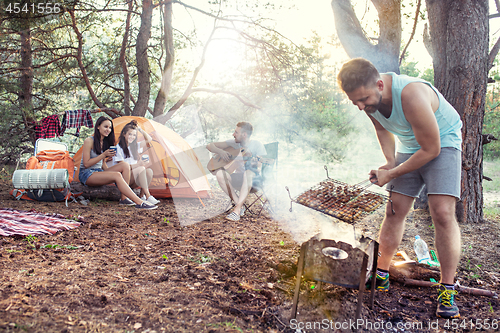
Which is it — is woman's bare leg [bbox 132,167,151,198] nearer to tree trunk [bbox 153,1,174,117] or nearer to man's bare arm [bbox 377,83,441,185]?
tree trunk [bbox 153,1,174,117]

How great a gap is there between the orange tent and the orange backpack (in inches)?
13.5

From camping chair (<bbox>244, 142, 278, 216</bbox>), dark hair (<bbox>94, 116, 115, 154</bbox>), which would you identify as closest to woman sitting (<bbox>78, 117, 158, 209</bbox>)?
dark hair (<bbox>94, 116, 115, 154</bbox>)

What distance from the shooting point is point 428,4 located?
13.2 ft

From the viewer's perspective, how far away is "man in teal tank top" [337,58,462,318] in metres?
1.81

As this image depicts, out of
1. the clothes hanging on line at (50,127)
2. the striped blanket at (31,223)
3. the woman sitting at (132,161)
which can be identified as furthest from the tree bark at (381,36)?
the clothes hanging on line at (50,127)

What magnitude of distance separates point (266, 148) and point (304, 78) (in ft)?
10.4

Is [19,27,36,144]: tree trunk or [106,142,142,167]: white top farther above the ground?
[19,27,36,144]: tree trunk

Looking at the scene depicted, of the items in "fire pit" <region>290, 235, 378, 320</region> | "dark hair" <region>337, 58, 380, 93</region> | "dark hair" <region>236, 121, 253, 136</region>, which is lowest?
"fire pit" <region>290, 235, 378, 320</region>

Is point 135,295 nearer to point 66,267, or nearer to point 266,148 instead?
point 66,267

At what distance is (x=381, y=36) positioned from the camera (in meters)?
4.21

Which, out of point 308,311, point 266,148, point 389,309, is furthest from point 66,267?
point 266,148

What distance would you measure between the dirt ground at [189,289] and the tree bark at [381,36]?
2424mm

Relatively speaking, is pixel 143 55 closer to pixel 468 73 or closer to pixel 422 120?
pixel 468 73

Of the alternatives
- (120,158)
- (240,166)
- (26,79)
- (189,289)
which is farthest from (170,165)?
(26,79)
